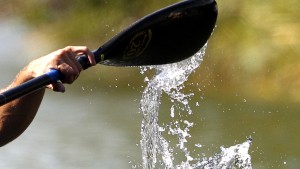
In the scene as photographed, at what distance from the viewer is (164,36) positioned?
2.31m

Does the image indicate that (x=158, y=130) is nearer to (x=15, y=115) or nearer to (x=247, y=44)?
(x=15, y=115)

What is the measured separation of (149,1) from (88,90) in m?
1.55

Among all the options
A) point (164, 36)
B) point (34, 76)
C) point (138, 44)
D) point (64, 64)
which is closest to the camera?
point (64, 64)

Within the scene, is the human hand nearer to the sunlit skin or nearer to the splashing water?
the sunlit skin

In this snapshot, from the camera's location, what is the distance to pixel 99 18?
7746 millimetres

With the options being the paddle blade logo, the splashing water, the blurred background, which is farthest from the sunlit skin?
the blurred background

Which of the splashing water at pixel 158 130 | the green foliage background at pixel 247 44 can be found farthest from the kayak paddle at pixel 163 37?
the green foliage background at pixel 247 44

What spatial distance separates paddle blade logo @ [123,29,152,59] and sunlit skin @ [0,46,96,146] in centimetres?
34

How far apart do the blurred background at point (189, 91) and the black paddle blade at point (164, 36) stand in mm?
1881

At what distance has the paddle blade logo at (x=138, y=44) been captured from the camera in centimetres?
217

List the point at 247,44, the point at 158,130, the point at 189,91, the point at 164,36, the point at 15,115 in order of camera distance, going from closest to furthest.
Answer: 1. the point at 15,115
2. the point at 164,36
3. the point at 158,130
4. the point at 189,91
5. the point at 247,44

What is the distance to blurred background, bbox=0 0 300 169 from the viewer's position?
4609mm

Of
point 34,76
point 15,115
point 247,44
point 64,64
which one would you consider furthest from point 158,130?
point 247,44

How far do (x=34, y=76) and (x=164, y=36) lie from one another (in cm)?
62
